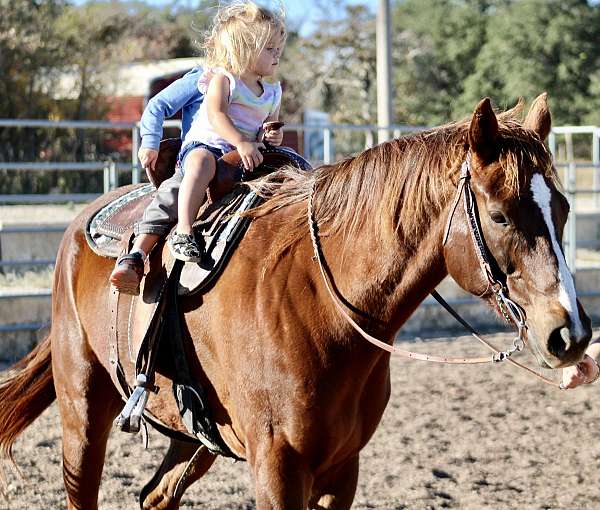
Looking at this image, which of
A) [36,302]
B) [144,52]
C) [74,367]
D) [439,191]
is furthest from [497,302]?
[144,52]

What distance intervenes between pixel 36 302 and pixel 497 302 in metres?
5.89

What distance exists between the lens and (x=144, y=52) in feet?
95.1

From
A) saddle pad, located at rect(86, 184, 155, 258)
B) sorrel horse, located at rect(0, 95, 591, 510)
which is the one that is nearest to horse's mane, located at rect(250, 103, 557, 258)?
sorrel horse, located at rect(0, 95, 591, 510)

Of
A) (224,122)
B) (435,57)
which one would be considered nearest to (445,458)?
(224,122)

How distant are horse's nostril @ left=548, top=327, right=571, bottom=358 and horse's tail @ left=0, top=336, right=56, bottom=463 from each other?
2464mm

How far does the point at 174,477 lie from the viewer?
369cm

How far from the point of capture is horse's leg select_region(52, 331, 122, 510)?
11.7 feet

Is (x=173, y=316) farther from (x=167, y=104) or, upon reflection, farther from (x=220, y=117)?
(x=167, y=104)

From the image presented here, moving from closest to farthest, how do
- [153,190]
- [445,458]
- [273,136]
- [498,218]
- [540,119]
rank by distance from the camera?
[498,218] → [540,119] → [273,136] → [153,190] → [445,458]

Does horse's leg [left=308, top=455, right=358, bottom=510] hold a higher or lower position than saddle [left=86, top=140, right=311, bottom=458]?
lower

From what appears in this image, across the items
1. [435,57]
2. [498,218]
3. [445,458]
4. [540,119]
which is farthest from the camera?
[435,57]

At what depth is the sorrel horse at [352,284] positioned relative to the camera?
2297mm

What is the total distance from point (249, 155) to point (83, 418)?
4.27ft

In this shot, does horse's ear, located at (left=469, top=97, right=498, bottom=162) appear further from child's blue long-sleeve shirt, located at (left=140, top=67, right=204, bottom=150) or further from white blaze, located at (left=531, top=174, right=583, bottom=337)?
child's blue long-sleeve shirt, located at (left=140, top=67, right=204, bottom=150)
